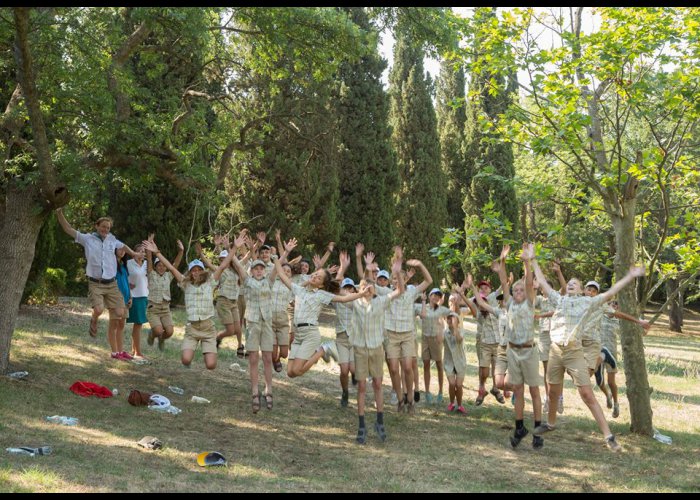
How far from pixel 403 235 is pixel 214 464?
2365 centimetres

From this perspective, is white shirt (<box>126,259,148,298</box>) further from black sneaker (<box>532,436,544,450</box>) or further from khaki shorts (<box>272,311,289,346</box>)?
black sneaker (<box>532,436,544,450</box>)

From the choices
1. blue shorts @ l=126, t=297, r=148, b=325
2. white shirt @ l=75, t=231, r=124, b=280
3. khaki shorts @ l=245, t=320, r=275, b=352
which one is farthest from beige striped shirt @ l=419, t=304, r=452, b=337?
white shirt @ l=75, t=231, r=124, b=280

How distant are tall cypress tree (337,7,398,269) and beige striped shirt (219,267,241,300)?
13719 millimetres

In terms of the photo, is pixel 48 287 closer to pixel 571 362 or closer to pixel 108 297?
pixel 108 297

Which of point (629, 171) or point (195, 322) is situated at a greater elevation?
point (629, 171)

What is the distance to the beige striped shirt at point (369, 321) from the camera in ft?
30.3

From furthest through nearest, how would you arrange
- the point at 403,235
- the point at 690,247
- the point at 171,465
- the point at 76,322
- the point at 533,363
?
the point at 403,235, the point at 76,322, the point at 690,247, the point at 533,363, the point at 171,465

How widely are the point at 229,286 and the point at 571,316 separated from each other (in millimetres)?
5889

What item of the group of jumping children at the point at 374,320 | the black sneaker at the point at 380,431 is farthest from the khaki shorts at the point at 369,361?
the black sneaker at the point at 380,431

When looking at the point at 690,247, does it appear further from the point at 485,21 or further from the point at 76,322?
the point at 76,322

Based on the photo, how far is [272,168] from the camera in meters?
23.2

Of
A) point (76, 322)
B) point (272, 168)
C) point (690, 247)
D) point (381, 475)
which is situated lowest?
point (381, 475)

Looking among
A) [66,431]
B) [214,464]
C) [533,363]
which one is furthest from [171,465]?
[533,363]

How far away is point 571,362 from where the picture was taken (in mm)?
8703
